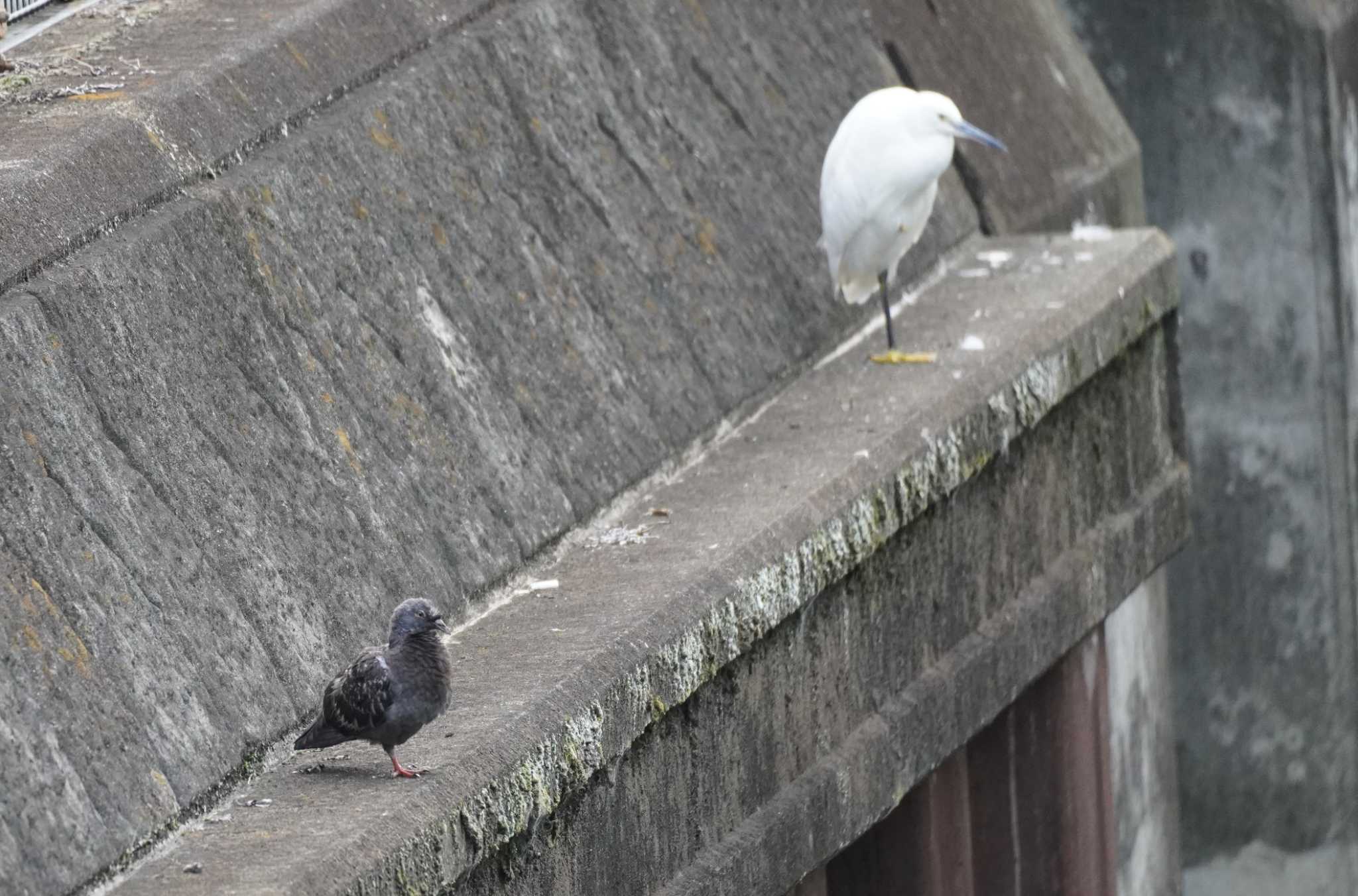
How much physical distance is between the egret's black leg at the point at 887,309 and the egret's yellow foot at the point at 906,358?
6cm

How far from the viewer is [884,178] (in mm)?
4859

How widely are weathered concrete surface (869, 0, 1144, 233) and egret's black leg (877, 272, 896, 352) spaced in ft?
3.24

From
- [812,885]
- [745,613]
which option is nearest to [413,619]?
[745,613]

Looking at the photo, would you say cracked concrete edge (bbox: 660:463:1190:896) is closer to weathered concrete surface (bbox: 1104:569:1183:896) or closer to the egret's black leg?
weathered concrete surface (bbox: 1104:569:1183:896)

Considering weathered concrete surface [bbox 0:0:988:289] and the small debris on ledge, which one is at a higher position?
weathered concrete surface [bbox 0:0:988:289]

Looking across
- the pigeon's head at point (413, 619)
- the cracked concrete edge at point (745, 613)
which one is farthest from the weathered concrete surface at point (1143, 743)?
the pigeon's head at point (413, 619)

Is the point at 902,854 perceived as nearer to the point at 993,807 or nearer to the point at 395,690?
the point at 993,807

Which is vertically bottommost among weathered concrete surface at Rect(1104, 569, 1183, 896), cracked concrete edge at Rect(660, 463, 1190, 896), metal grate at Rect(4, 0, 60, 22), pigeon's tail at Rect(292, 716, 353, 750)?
weathered concrete surface at Rect(1104, 569, 1183, 896)

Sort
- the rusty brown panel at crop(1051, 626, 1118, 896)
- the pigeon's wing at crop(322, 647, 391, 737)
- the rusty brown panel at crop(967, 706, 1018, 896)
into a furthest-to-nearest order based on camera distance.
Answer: the rusty brown panel at crop(1051, 626, 1118, 896) → the rusty brown panel at crop(967, 706, 1018, 896) → the pigeon's wing at crop(322, 647, 391, 737)

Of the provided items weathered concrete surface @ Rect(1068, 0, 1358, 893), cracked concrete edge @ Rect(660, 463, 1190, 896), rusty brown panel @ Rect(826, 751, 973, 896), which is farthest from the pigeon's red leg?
weathered concrete surface @ Rect(1068, 0, 1358, 893)

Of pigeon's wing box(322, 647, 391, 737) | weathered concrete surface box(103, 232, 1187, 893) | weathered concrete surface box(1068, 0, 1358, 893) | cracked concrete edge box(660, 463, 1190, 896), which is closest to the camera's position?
pigeon's wing box(322, 647, 391, 737)

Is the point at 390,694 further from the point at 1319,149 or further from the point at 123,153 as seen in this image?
the point at 1319,149

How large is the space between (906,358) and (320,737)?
2.19 m

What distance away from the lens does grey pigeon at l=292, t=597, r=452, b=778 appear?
9.54ft
